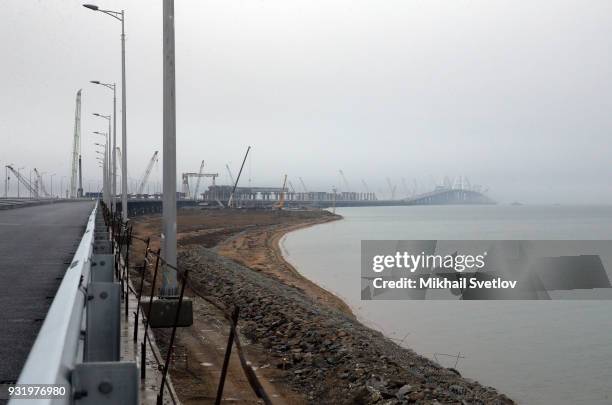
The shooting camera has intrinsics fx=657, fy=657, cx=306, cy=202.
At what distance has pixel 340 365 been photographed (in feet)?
44.1

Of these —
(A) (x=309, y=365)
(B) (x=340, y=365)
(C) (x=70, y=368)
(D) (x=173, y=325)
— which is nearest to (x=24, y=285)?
(D) (x=173, y=325)

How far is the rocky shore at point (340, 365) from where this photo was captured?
11.8m

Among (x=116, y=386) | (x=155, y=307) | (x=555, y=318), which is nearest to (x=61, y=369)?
(x=116, y=386)

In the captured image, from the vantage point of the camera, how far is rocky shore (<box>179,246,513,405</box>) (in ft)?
38.8

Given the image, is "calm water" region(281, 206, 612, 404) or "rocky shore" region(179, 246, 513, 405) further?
"calm water" region(281, 206, 612, 404)

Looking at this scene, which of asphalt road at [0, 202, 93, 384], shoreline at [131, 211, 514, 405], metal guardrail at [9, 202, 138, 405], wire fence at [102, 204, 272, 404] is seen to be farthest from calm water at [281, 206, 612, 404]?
metal guardrail at [9, 202, 138, 405]

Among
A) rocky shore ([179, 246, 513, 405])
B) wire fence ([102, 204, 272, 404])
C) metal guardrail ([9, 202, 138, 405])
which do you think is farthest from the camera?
rocky shore ([179, 246, 513, 405])

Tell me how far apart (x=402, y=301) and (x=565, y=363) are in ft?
40.3

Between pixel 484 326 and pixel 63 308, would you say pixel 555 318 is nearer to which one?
pixel 484 326

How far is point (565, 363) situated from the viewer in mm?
20531

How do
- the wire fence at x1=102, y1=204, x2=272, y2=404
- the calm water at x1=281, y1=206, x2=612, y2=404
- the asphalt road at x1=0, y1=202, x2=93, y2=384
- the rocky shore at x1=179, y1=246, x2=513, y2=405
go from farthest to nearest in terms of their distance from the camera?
the calm water at x1=281, y1=206, x2=612, y2=404, the rocky shore at x1=179, y1=246, x2=513, y2=405, the asphalt road at x1=0, y1=202, x2=93, y2=384, the wire fence at x1=102, y1=204, x2=272, y2=404

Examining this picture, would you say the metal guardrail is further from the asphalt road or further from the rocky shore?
the rocky shore

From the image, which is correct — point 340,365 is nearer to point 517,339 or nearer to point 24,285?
point 24,285

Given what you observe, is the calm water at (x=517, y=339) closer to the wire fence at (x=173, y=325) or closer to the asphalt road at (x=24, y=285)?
the wire fence at (x=173, y=325)
